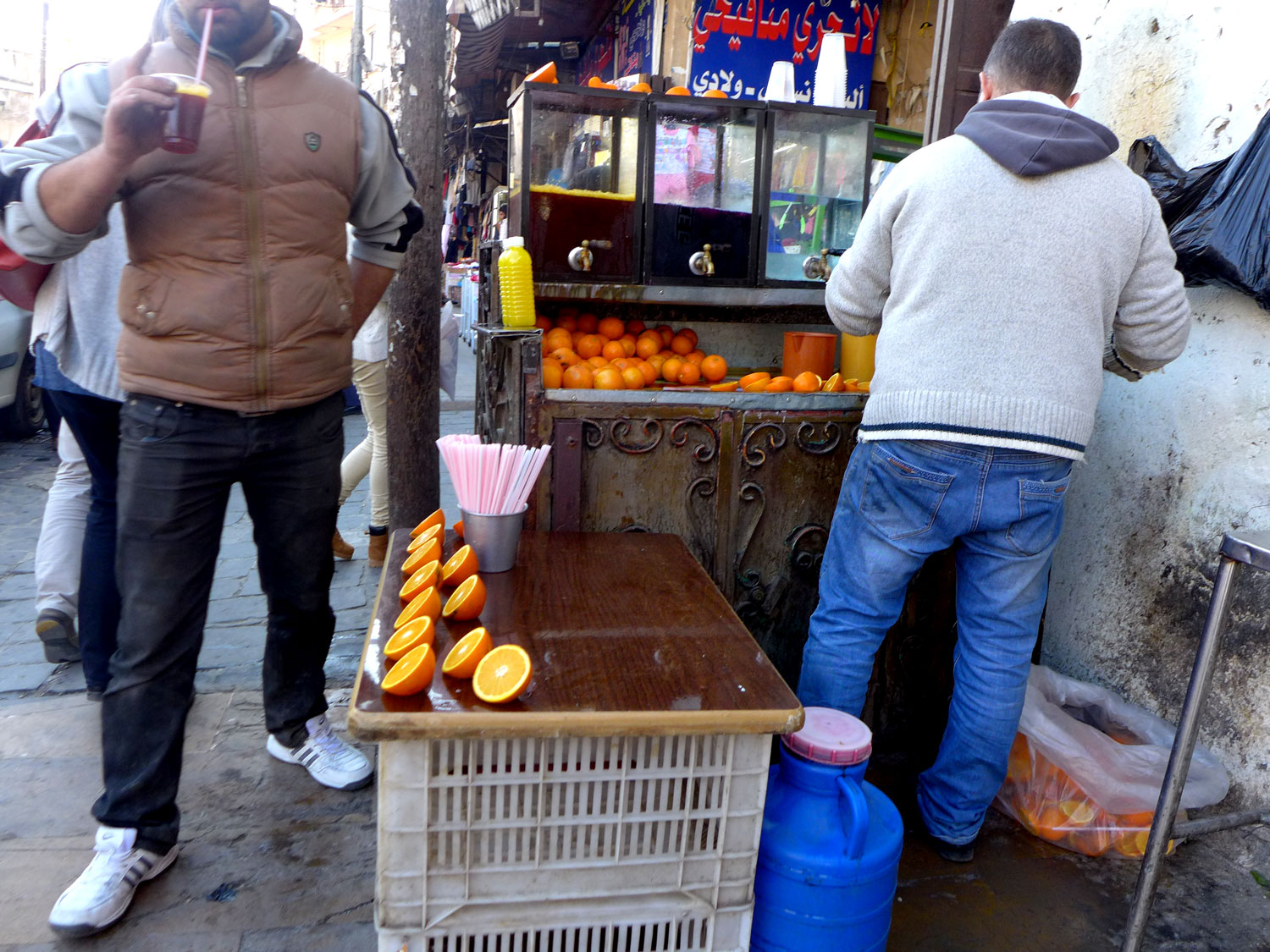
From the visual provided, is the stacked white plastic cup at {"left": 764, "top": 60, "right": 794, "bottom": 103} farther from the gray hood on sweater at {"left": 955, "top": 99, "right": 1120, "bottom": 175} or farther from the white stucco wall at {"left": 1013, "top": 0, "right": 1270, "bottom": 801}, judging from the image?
the gray hood on sweater at {"left": 955, "top": 99, "right": 1120, "bottom": 175}

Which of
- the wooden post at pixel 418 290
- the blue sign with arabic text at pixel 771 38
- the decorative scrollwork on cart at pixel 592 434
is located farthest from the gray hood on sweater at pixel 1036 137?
the blue sign with arabic text at pixel 771 38

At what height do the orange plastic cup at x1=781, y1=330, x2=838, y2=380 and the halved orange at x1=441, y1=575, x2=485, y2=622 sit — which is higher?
the orange plastic cup at x1=781, y1=330, x2=838, y2=380

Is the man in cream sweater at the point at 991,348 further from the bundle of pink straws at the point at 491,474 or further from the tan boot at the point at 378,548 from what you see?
the tan boot at the point at 378,548

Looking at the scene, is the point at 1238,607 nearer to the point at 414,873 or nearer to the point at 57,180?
the point at 414,873

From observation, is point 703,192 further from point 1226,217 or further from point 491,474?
point 491,474

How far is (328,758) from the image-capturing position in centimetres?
257

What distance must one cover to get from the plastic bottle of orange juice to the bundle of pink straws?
0.96m

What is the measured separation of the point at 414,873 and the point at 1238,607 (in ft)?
7.46

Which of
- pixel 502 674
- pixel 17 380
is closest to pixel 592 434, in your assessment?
pixel 502 674

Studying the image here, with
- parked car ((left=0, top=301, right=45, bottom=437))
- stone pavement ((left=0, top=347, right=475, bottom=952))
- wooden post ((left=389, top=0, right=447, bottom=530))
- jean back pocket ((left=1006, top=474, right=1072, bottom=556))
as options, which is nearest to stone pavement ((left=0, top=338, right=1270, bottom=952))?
stone pavement ((left=0, top=347, right=475, bottom=952))

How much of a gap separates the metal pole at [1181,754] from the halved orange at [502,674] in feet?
4.20

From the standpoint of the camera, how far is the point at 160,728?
2.04 meters

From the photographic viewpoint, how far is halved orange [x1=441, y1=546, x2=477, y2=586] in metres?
1.94

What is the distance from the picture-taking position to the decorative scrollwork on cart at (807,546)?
287cm
